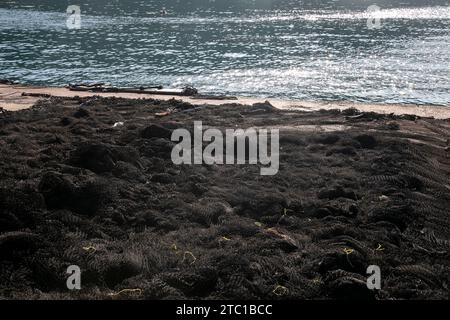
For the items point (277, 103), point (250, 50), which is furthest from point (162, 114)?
point (250, 50)

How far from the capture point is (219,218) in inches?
524

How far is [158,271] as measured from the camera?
412 inches

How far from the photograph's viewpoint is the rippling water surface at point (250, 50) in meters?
43.5

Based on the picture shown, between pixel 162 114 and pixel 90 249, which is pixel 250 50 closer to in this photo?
pixel 162 114

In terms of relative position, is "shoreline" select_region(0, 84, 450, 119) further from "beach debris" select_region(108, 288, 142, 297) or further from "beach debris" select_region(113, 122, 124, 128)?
"beach debris" select_region(108, 288, 142, 297)

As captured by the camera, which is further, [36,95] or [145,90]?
[145,90]

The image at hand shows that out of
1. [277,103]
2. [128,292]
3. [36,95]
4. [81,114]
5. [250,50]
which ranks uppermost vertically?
[250,50]

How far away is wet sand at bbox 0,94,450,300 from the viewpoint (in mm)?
10094

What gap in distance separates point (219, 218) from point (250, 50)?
1946 inches

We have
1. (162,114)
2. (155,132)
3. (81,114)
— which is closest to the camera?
(155,132)

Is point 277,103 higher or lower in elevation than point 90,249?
higher

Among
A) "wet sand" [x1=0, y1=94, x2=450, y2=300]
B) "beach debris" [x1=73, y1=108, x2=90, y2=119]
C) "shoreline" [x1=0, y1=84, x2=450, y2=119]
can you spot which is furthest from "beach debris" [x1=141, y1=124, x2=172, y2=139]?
"shoreline" [x1=0, y1=84, x2=450, y2=119]
